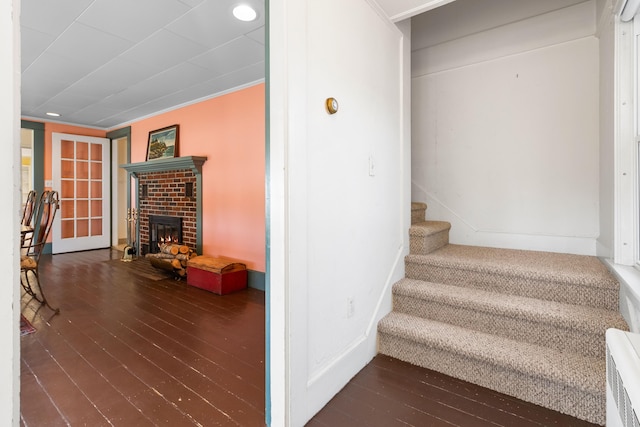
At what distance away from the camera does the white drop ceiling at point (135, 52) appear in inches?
91.0

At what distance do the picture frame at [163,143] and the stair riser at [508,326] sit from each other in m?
4.03

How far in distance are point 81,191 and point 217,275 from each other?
426 cm

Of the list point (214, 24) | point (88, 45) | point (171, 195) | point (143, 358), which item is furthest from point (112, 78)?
point (143, 358)

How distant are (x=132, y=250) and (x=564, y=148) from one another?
5.77 metres

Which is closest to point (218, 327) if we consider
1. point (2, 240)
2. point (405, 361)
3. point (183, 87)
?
point (405, 361)

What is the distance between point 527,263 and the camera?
87.9 inches

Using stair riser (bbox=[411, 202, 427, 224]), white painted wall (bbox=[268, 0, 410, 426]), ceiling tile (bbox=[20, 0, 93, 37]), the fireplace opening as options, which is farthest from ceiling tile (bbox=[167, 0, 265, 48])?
the fireplace opening

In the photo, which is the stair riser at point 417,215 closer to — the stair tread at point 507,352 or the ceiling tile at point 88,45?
the stair tread at point 507,352

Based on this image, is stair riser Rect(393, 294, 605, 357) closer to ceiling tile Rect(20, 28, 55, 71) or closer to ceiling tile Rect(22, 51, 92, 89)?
ceiling tile Rect(20, 28, 55, 71)

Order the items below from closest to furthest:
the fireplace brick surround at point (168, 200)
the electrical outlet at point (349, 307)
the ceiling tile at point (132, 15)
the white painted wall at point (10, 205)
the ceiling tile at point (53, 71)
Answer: the white painted wall at point (10, 205) → the electrical outlet at point (349, 307) → the ceiling tile at point (132, 15) → the ceiling tile at point (53, 71) → the fireplace brick surround at point (168, 200)

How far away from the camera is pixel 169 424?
1.50m

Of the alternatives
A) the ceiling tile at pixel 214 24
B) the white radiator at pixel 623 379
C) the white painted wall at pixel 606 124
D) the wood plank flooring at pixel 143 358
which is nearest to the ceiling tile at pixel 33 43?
the ceiling tile at pixel 214 24

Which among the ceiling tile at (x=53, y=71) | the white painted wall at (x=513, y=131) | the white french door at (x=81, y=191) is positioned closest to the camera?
the white painted wall at (x=513, y=131)

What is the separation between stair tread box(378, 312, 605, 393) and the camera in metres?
1.52
